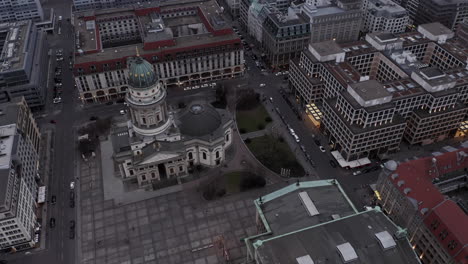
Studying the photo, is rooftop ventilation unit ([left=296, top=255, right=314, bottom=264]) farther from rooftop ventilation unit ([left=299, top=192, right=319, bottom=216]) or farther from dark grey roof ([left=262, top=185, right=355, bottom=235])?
rooftop ventilation unit ([left=299, top=192, right=319, bottom=216])

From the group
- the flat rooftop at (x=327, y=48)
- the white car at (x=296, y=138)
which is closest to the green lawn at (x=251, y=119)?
the white car at (x=296, y=138)

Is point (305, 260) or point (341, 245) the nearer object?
point (305, 260)

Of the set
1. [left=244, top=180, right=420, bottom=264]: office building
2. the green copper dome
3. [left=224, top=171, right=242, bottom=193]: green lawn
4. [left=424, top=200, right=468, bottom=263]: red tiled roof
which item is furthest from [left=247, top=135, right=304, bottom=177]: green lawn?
the green copper dome

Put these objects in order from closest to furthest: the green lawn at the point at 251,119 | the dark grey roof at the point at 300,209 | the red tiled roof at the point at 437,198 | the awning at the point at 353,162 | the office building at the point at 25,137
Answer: the red tiled roof at the point at 437,198
the dark grey roof at the point at 300,209
the office building at the point at 25,137
the awning at the point at 353,162
the green lawn at the point at 251,119

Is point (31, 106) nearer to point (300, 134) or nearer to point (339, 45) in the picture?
point (300, 134)

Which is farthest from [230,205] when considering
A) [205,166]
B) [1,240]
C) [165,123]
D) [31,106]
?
[31,106]

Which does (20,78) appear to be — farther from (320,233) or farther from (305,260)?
(305,260)

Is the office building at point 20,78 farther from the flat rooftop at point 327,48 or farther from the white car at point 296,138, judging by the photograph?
the flat rooftop at point 327,48

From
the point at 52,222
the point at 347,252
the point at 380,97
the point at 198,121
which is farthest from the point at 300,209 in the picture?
the point at 52,222
